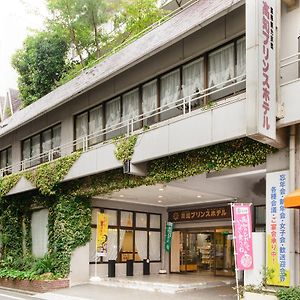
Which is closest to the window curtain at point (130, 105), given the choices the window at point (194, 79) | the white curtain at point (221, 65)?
the window at point (194, 79)

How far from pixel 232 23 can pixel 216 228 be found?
37.0 feet

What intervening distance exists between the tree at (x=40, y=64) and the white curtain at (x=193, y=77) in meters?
25.0

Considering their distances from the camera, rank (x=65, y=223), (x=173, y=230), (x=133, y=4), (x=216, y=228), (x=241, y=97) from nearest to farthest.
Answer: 1. (x=241, y=97)
2. (x=65, y=223)
3. (x=216, y=228)
4. (x=173, y=230)
5. (x=133, y=4)

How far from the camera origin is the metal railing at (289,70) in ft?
39.8

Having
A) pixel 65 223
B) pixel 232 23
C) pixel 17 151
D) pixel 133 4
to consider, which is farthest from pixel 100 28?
pixel 232 23

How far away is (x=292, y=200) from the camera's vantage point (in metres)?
10.6

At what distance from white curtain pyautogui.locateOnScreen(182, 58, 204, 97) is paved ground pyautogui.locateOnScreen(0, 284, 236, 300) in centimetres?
649

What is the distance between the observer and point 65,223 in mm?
19734

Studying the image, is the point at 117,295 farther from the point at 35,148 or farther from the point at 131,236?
the point at 35,148

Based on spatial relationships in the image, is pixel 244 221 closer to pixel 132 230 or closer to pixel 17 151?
pixel 132 230

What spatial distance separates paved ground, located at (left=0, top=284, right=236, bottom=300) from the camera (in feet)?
51.8

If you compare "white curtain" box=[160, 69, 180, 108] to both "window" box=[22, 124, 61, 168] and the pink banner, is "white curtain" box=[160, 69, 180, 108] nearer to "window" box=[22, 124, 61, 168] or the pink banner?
the pink banner

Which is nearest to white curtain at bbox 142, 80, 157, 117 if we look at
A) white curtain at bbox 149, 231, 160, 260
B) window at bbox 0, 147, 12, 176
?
white curtain at bbox 149, 231, 160, 260

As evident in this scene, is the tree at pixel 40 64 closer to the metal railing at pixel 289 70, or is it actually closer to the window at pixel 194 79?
the window at pixel 194 79
